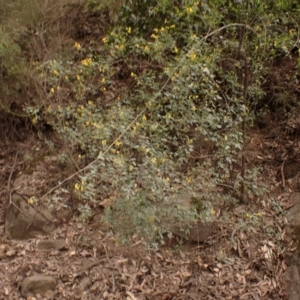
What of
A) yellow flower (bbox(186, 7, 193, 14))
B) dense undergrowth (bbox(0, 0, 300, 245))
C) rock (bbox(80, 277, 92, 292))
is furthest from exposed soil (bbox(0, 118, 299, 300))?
yellow flower (bbox(186, 7, 193, 14))

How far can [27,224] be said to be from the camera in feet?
15.2

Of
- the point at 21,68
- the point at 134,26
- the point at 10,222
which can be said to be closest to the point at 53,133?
the point at 21,68

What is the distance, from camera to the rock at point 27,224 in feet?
15.2

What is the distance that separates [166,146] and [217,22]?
4.90ft

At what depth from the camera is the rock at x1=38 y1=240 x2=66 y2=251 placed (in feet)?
14.8

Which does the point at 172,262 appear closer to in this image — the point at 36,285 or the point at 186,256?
the point at 186,256

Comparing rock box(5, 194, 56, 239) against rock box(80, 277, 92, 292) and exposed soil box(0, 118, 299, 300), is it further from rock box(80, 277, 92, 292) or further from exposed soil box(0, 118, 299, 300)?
rock box(80, 277, 92, 292)

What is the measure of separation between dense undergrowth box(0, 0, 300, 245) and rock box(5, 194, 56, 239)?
0.75 metres

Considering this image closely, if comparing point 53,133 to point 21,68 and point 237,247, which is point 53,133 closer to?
point 21,68

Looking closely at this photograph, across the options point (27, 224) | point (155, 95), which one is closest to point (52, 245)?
point (27, 224)

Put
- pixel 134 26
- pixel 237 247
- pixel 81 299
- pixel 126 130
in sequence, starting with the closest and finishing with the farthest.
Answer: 1. pixel 126 130
2. pixel 81 299
3. pixel 237 247
4. pixel 134 26

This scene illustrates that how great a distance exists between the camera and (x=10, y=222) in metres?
4.72

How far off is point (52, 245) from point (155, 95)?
195cm

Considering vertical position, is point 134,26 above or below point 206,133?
above
